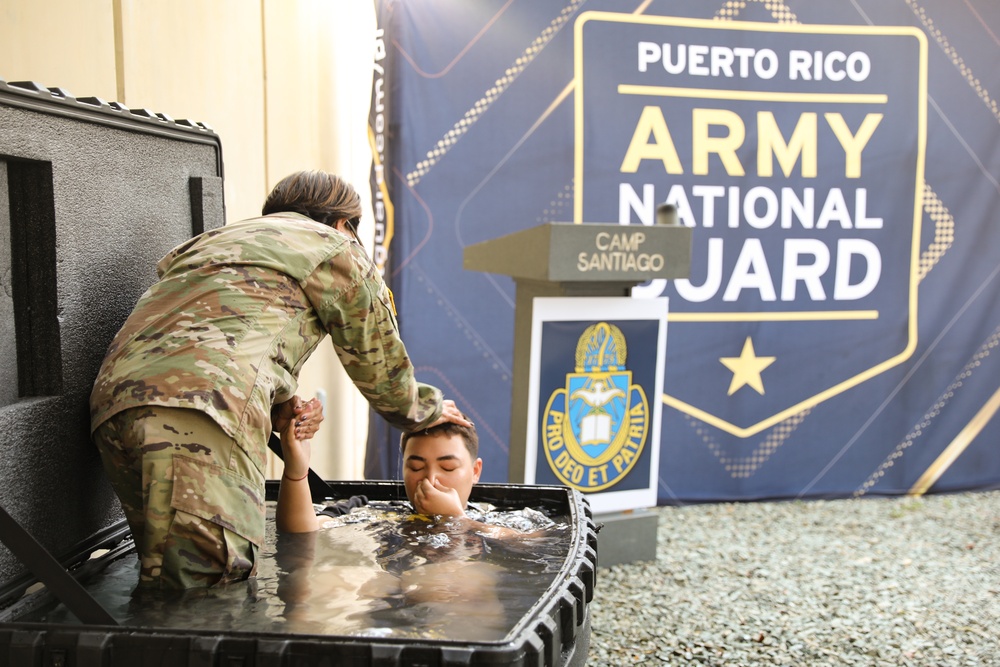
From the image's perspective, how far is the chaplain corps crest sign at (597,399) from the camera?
363 centimetres

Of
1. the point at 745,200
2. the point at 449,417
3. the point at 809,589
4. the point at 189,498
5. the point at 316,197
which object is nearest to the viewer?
the point at 189,498

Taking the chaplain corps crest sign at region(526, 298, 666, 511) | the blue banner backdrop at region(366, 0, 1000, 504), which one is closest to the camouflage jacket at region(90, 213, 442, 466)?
the chaplain corps crest sign at region(526, 298, 666, 511)

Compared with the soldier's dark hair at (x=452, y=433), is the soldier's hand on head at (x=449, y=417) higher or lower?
higher

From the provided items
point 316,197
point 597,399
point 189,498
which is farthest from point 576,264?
point 189,498

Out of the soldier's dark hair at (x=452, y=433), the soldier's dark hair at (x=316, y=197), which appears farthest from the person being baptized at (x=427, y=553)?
the soldier's dark hair at (x=316, y=197)

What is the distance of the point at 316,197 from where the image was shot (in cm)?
222

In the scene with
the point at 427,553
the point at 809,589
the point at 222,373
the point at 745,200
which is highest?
the point at 745,200

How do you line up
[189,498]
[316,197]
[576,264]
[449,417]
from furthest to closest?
1. [576,264]
2. [449,417]
3. [316,197]
4. [189,498]

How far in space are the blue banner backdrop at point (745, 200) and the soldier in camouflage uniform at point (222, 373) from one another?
2583mm

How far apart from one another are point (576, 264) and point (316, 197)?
4.62 feet

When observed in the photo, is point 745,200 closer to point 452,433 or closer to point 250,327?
point 452,433

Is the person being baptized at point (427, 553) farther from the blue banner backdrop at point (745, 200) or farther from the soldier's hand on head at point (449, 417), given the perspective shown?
the blue banner backdrop at point (745, 200)

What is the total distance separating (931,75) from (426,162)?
2838mm

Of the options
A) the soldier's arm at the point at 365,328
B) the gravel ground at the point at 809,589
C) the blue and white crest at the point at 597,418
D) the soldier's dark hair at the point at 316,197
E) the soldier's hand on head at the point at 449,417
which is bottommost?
the gravel ground at the point at 809,589
